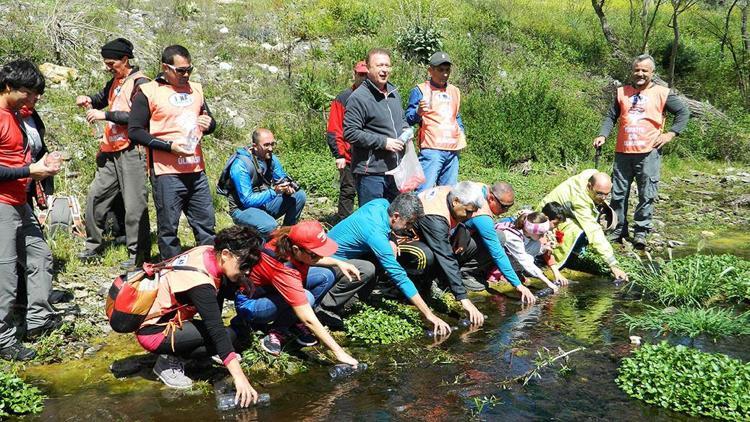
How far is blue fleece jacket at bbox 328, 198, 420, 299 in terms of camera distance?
5547mm

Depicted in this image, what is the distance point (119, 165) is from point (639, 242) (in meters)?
6.26

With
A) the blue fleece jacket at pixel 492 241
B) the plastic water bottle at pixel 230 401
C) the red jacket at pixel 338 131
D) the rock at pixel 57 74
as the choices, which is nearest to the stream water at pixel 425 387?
the plastic water bottle at pixel 230 401

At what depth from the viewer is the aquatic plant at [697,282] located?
6.50 metres

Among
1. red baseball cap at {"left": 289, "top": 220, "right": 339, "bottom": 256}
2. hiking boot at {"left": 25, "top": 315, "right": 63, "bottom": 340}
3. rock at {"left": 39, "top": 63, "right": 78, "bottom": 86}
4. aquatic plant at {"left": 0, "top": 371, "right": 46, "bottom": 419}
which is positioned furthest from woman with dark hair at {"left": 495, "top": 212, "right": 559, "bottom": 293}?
rock at {"left": 39, "top": 63, "right": 78, "bottom": 86}

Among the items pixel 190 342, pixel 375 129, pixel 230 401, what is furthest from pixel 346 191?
pixel 230 401

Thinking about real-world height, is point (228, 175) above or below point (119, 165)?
below

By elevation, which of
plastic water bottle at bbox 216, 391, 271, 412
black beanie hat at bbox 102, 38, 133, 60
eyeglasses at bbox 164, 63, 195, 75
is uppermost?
black beanie hat at bbox 102, 38, 133, 60

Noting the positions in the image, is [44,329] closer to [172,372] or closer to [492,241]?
[172,372]

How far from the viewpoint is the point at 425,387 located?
15.7 feet

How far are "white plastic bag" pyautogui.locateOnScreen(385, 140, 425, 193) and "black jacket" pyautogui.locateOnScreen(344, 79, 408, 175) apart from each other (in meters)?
0.06

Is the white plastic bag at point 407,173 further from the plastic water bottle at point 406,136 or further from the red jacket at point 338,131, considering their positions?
the red jacket at point 338,131

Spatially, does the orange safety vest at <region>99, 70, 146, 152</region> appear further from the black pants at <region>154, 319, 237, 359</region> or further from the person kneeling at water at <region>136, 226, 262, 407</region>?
the black pants at <region>154, 319, 237, 359</region>

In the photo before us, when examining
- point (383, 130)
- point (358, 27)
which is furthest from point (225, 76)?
point (383, 130)

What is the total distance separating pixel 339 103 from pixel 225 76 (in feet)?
18.2
